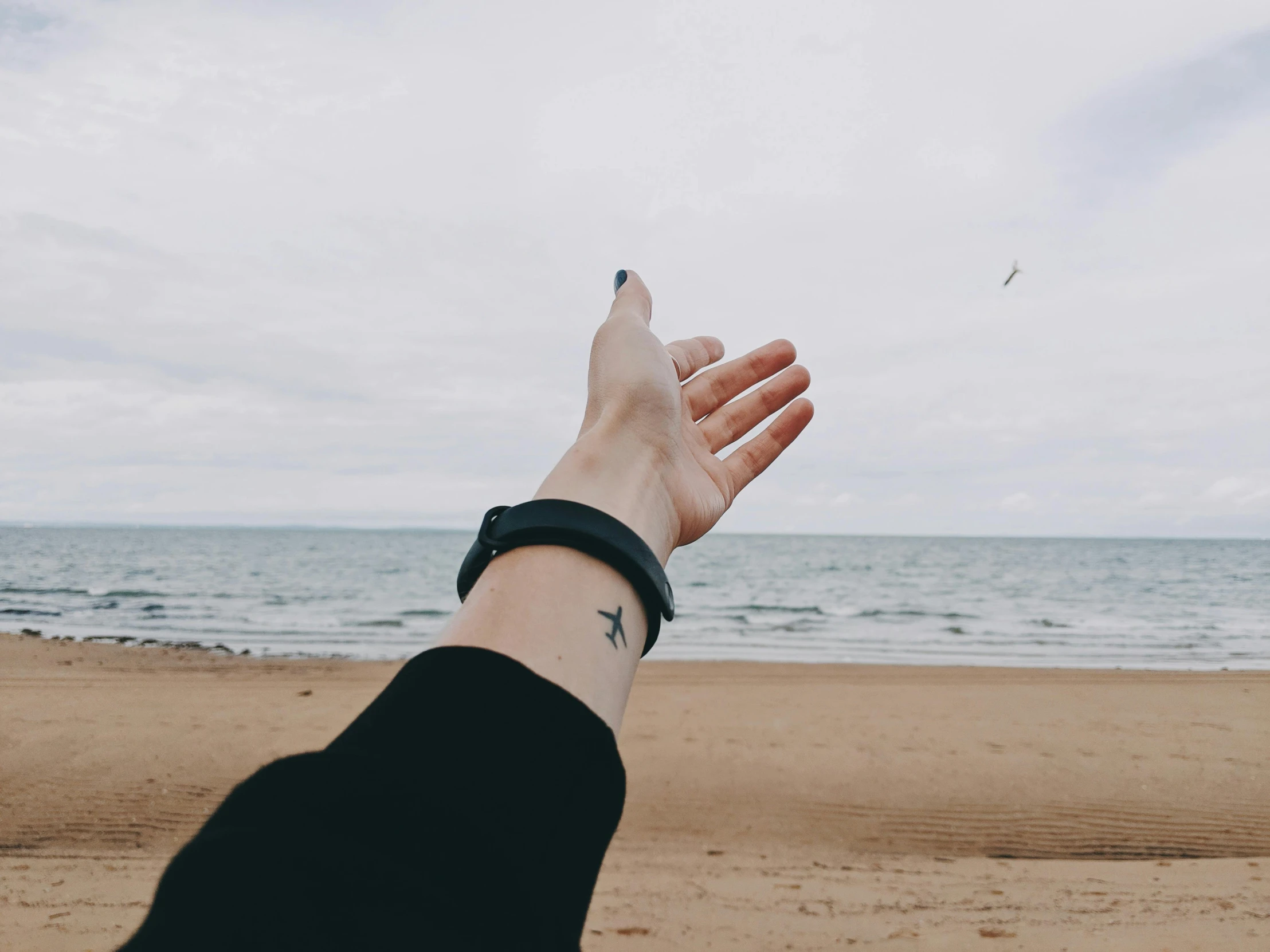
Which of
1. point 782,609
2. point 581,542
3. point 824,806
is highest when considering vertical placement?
point 782,609

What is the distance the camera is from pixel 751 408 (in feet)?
7.88

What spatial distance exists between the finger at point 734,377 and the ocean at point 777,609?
1087mm

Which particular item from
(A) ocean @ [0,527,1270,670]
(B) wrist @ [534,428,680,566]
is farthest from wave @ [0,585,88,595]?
(B) wrist @ [534,428,680,566]

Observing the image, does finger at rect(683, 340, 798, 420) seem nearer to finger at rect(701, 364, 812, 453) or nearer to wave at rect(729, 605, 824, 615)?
finger at rect(701, 364, 812, 453)

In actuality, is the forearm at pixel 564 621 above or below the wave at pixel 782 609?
below

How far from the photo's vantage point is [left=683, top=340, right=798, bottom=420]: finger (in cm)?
232

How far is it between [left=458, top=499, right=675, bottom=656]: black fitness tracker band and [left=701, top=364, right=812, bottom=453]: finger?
1.04 meters

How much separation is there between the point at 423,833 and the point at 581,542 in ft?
1.72

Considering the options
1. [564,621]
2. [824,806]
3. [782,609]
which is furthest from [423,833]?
[782,609]

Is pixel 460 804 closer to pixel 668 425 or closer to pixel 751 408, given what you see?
pixel 668 425

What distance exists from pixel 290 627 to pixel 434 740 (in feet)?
53.9

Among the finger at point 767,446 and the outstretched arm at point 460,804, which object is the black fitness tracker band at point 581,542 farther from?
the finger at point 767,446

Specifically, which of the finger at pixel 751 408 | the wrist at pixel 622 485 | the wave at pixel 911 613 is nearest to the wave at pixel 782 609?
the wave at pixel 911 613

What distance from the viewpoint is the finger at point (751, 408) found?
228 cm
